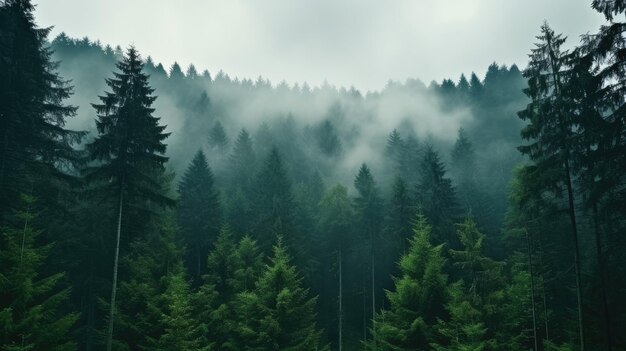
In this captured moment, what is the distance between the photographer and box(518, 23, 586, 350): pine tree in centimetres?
1850

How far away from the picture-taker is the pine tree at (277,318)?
24000mm

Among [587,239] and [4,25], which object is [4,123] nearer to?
[4,25]

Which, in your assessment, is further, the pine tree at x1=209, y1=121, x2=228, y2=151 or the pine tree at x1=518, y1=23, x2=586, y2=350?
the pine tree at x1=209, y1=121, x2=228, y2=151

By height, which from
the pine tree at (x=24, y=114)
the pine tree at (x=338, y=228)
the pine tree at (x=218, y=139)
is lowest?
the pine tree at (x=338, y=228)

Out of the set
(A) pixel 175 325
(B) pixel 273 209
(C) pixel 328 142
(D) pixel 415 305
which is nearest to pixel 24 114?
(A) pixel 175 325

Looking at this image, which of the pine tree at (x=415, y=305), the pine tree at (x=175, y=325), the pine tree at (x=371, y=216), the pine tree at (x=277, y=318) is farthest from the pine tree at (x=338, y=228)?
the pine tree at (x=175, y=325)

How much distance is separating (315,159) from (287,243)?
61.8 metres

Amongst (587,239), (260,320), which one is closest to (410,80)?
(587,239)

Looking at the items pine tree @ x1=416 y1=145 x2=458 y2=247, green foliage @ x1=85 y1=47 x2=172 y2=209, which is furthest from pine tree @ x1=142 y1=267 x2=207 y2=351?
pine tree @ x1=416 y1=145 x2=458 y2=247

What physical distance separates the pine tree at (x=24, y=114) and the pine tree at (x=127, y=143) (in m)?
2.63

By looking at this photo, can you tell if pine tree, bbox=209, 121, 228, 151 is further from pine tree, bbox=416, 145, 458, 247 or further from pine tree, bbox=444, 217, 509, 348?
pine tree, bbox=444, 217, 509, 348

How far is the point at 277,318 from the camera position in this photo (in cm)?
2459

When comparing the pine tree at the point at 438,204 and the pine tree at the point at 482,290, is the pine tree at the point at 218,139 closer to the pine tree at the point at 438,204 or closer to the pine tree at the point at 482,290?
the pine tree at the point at 438,204

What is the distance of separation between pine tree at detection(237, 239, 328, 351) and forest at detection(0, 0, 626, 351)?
95mm
